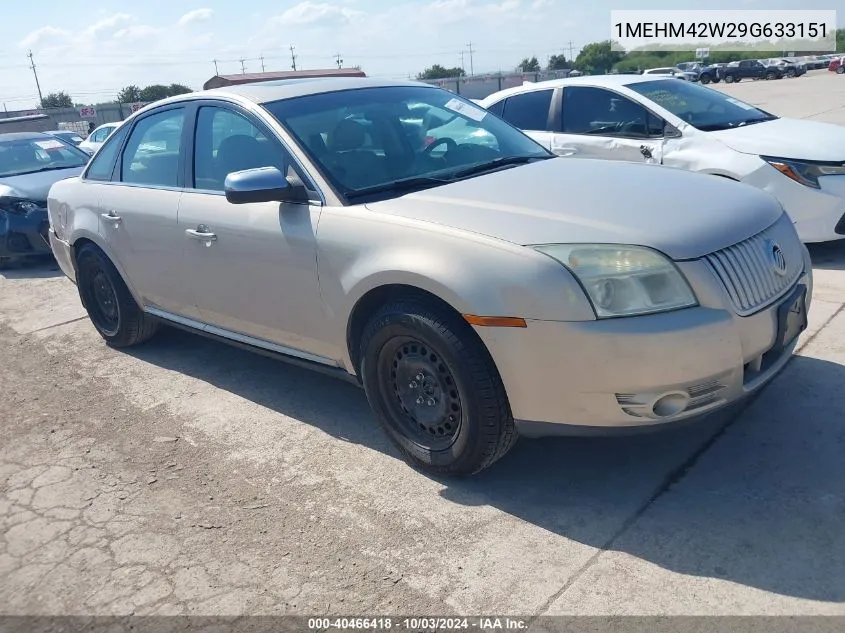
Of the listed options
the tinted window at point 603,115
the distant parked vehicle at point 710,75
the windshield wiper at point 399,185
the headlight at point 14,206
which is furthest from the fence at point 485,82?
the windshield wiper at point 399,185

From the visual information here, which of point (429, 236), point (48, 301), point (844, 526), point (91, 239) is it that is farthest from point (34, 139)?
point (844, 526)

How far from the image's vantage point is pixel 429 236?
10.3 ft

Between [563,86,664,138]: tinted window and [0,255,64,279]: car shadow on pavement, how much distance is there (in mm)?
5712

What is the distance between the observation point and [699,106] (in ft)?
22.1

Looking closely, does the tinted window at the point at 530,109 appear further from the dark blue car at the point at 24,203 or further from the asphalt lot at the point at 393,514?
the dark blue car at the point at 24,203

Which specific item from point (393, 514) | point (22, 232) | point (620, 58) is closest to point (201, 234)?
point (393, 514)

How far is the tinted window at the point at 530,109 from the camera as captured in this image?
284 inches

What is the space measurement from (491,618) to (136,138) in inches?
155

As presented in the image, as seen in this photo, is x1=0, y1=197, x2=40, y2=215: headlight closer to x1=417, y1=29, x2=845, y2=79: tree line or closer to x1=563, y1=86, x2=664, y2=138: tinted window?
x1=563, y1=86, x2=664, y2=138: tinted window

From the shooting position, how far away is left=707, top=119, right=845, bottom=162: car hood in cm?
594

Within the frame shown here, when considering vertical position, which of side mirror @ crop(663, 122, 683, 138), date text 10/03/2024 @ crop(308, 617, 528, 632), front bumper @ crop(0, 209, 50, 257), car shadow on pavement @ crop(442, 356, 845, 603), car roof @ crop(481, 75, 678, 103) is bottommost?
date text 10/03/2024 @ crop(308, 617, 528, 632)

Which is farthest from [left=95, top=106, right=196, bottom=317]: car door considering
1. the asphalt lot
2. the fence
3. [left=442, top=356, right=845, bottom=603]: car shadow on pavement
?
the fence

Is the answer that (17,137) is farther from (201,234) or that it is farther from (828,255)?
(828,255)

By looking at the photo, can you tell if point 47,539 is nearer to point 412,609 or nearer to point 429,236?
point 412,609
